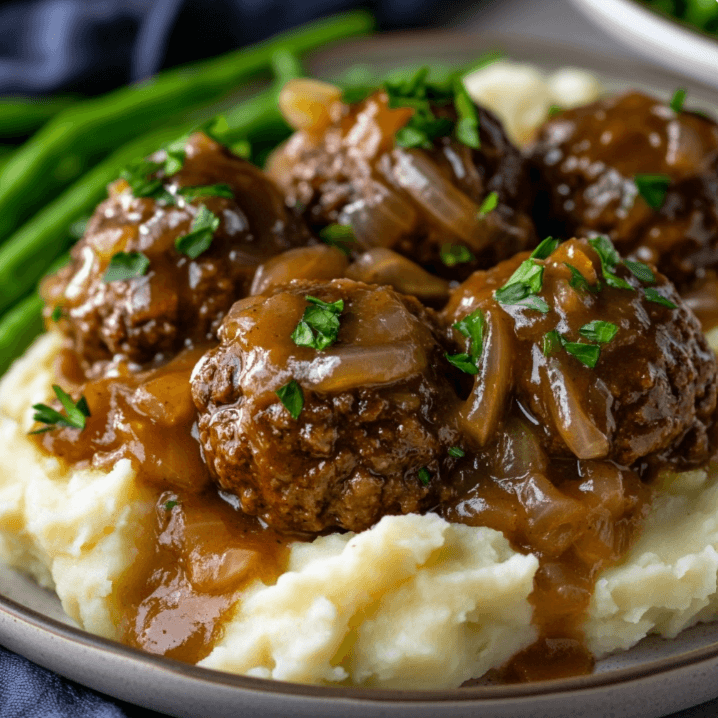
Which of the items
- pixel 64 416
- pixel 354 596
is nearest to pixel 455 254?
pixel 354 596

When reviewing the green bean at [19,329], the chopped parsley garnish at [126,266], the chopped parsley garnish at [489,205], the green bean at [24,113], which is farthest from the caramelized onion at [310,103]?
the green bean at [24,113]

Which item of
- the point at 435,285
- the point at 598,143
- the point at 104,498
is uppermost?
the point at 598,143

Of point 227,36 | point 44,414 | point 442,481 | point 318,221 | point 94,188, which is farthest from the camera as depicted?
point 227,36

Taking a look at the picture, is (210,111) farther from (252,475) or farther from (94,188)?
(252,475)

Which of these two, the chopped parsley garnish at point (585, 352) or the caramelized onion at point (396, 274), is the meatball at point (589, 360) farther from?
the caramelized onion at point (396, 274)

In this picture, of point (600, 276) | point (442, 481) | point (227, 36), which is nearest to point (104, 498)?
point (442, 481)

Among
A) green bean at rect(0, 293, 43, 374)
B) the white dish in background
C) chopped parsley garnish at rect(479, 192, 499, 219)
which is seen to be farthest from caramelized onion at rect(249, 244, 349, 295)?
the white dish in background

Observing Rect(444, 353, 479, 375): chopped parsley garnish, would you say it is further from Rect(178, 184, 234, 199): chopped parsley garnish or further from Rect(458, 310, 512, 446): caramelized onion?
Rect(178, 184, 234, 199): chopped parsley garnish

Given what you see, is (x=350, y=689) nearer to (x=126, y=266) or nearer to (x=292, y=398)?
(x=292, y=398)
